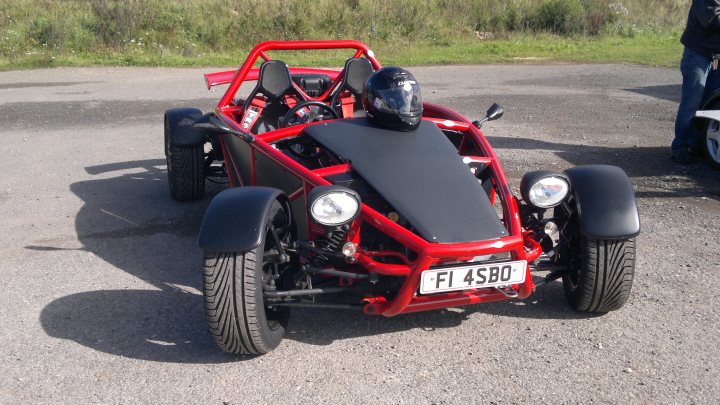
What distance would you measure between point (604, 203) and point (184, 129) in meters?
3.95

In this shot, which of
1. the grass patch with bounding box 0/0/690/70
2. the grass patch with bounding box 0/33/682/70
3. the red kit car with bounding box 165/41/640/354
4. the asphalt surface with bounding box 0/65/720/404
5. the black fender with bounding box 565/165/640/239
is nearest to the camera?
the asphalt surface with bounding box 0/65/720/404

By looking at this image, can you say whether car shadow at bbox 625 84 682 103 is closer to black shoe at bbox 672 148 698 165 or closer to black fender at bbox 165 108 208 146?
black shoe at bbox 672 148 698 165

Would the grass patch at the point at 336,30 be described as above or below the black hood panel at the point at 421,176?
below

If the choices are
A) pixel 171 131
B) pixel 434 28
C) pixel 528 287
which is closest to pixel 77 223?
pixel 171 131

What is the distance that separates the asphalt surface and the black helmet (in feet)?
4.14

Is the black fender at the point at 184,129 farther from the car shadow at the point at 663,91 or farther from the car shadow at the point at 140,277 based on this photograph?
the car shadow at the point at 663,91

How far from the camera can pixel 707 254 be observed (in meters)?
5.56

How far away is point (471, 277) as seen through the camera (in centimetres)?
387

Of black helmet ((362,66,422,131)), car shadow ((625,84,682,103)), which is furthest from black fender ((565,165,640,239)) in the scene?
car shadow ((625,84,682,103))

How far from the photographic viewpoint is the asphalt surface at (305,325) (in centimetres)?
377

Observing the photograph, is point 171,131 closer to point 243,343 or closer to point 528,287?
point 243,343

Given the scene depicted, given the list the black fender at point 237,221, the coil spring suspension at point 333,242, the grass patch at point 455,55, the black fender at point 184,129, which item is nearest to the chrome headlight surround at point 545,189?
the coil spring suspension at point 333,242

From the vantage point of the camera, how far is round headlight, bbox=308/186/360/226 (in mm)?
4004

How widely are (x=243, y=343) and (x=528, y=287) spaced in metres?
1.52
